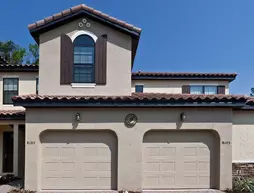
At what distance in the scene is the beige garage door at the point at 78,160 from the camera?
1047 centimetres

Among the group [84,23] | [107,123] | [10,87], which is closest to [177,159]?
[107,123]

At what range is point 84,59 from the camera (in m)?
11.5

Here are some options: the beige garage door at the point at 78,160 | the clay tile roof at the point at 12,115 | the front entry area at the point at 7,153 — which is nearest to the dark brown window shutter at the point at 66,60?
the beige garage door at the point at 78,160

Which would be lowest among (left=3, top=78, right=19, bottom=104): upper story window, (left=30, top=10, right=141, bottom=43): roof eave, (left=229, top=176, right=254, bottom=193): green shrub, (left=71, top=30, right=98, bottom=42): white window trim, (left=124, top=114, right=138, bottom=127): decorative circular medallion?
(left=229, top=176, right=254, bottom=193): green shrub

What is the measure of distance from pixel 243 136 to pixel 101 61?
795cm

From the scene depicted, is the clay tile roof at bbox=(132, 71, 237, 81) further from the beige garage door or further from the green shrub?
the green shrub

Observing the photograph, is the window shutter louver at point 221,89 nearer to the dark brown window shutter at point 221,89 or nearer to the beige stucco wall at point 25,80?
the dark brown window shutter at point 221,89

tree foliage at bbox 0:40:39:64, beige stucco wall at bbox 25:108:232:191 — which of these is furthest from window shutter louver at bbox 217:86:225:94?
tree foliage at bbox 0:40:39:64

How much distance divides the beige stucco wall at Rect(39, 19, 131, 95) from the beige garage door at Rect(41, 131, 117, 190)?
6.59 feet

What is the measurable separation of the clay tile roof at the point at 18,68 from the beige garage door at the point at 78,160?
27.4 ft

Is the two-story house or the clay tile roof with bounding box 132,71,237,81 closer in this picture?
the two-story house

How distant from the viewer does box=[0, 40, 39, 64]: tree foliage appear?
40.6 m

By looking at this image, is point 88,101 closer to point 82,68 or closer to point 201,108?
point 82,68

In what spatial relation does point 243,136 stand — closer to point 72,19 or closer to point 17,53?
point 72,19
